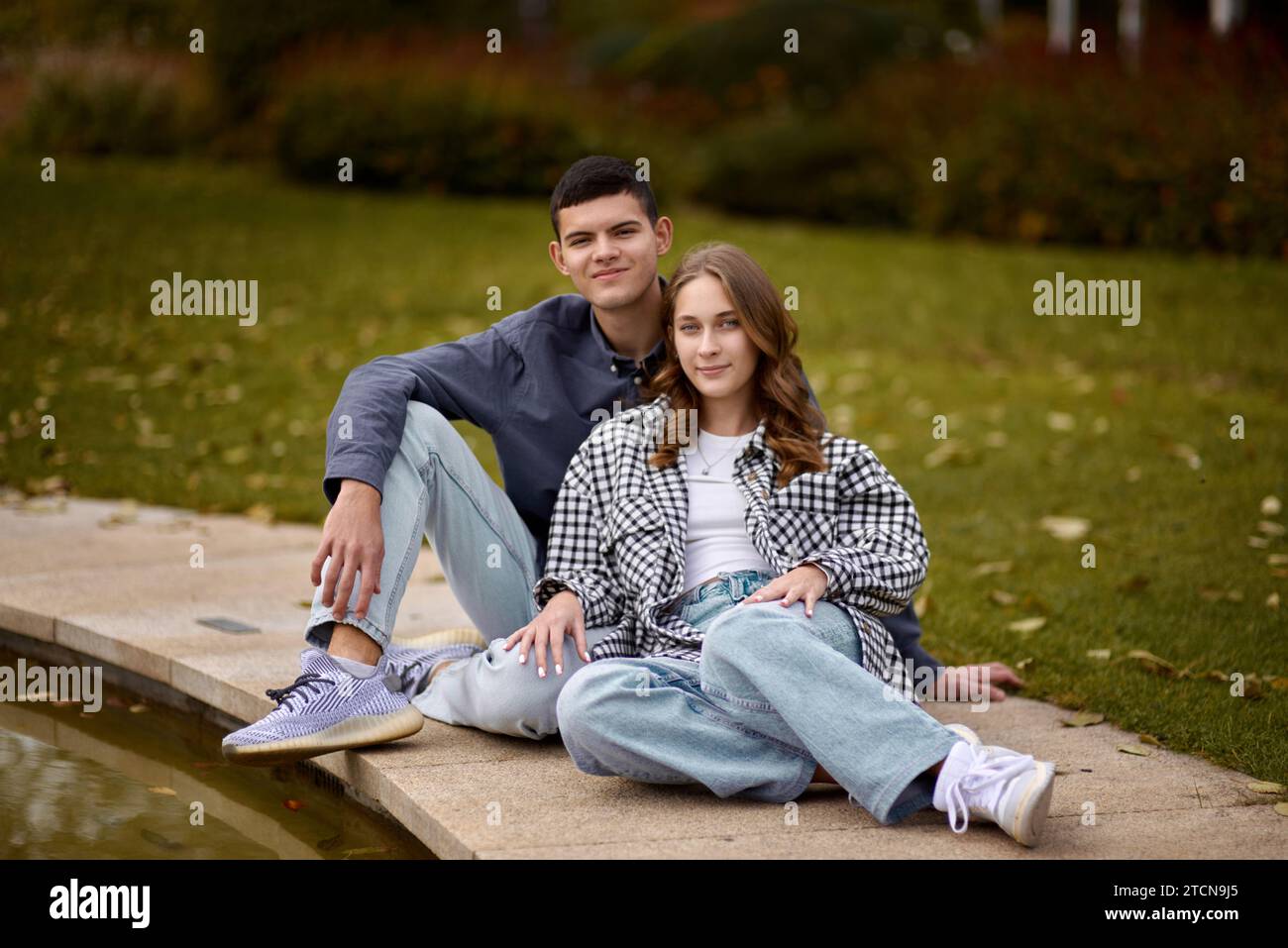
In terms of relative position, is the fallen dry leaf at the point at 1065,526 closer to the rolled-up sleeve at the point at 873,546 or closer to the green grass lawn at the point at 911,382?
the green grass lawn at the point at 911,382

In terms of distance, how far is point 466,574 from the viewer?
3.30 m

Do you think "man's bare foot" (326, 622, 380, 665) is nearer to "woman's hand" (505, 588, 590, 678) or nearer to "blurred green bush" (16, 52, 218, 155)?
"woman's hand" (505, 588, 590, 678)

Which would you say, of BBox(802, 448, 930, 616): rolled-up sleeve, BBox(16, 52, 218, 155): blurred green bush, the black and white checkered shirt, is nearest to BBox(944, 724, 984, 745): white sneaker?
the black and white checkered shirt

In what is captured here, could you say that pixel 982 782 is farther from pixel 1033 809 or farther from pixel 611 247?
Result: pixel 611 247

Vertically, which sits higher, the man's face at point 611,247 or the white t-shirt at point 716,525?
the man's face at point 611,247

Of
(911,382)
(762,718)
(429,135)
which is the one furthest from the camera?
(429,135)

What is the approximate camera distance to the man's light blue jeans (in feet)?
10.0

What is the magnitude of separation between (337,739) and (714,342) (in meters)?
1.17

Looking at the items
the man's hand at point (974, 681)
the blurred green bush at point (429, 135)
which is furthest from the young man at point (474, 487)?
the blurred green bush at point (429, 135)

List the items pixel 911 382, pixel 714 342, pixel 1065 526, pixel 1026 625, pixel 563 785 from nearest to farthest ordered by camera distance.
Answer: pixel 563 785, pixel 714 342, pixel 1026 625, pixel 1065 526, pixel 911 382

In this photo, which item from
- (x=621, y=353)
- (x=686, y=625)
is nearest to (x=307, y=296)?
(x=621, y=353)

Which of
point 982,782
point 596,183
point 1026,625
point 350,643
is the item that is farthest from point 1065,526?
point 350,643

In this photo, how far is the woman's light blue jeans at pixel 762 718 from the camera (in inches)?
104
